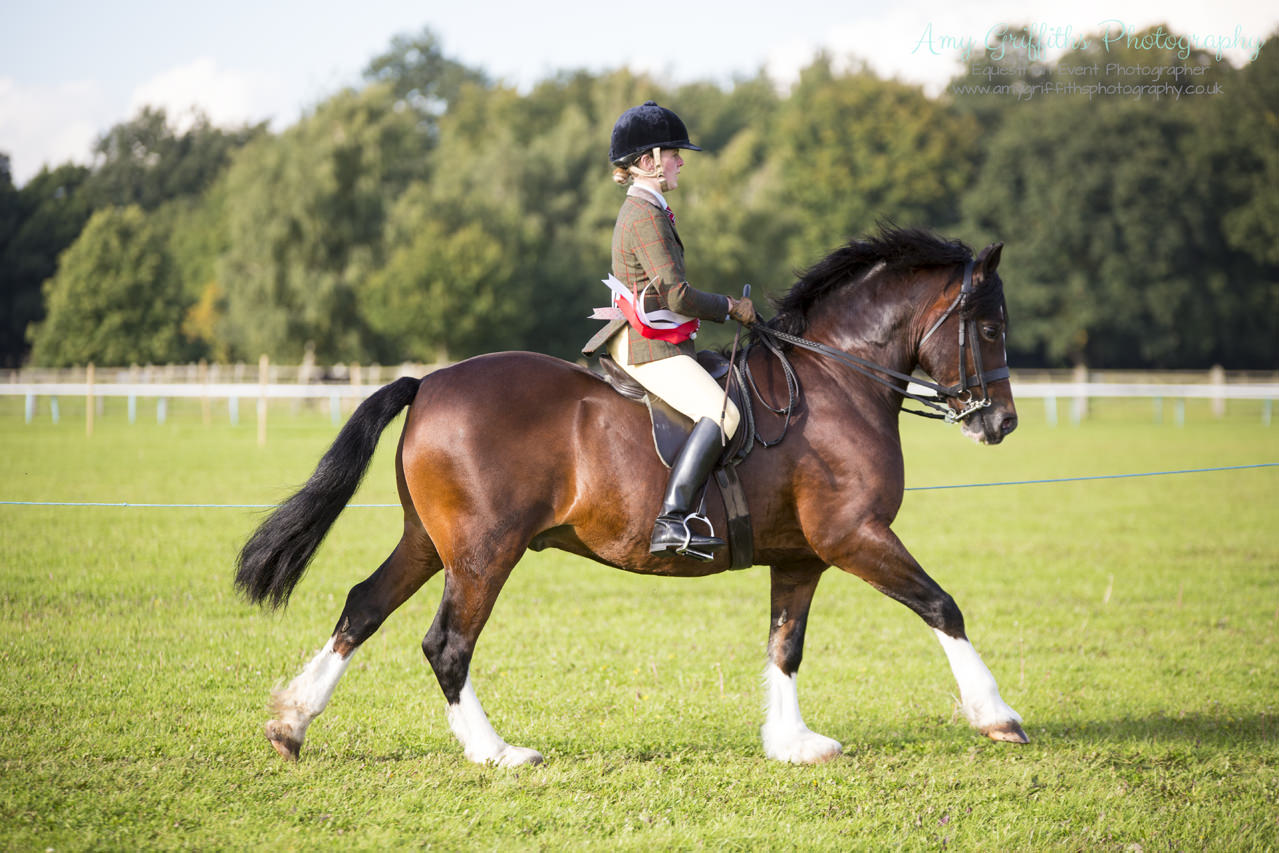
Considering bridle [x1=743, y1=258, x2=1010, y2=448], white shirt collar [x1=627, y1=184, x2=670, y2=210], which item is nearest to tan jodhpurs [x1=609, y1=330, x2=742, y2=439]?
bridle [x1=743, y1=258, x2=1010, y2=448]

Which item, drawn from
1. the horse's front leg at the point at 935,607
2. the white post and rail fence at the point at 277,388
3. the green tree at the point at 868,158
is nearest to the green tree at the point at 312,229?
the white post and rail fence at the point at 277,388

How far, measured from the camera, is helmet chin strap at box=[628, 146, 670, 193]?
5.66 meters

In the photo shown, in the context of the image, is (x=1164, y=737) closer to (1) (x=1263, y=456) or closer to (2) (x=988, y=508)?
(2) (x=988, y=508)

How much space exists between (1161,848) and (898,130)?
221 ft

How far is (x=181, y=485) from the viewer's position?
702 inches

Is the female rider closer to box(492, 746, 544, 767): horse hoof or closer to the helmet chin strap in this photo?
the helmet chin strap

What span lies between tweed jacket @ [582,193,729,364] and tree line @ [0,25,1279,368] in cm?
3143

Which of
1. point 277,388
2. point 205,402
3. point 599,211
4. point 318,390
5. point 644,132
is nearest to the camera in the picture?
point 644,132

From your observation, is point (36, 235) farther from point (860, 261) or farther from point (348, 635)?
point (860, 261)

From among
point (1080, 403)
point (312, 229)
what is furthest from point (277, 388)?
point (1080, 403)

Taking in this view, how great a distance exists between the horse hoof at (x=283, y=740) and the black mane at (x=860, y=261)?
337 cm

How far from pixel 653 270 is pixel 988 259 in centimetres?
179

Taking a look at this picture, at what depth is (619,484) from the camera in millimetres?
5562

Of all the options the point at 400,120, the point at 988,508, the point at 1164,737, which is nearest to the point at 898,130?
the point at 400,120
